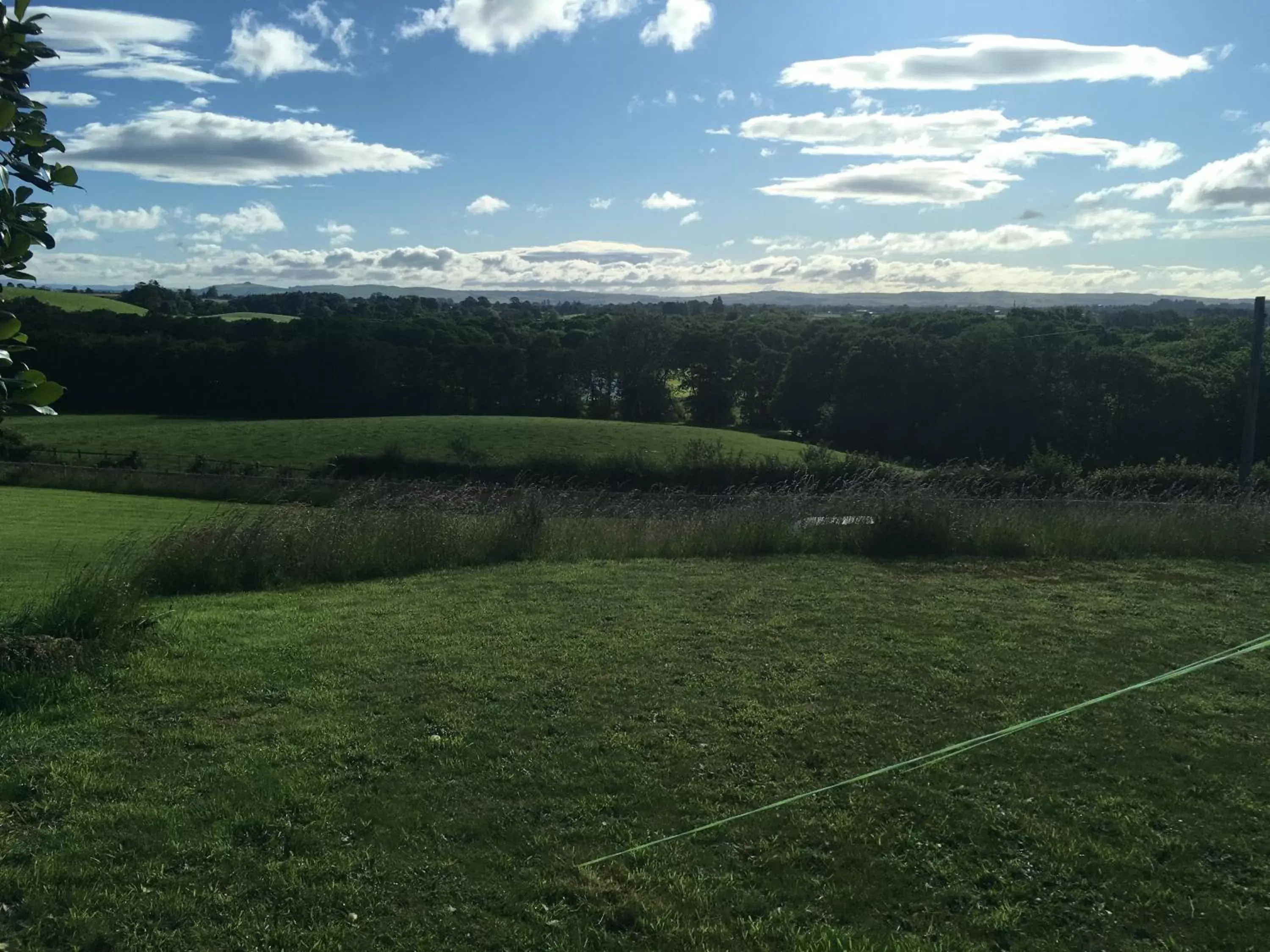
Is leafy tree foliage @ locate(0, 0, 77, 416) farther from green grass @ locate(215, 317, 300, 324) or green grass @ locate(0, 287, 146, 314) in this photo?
green grass @ locate(0, 287, 146, 314)

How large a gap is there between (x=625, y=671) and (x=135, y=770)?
10.6 feet

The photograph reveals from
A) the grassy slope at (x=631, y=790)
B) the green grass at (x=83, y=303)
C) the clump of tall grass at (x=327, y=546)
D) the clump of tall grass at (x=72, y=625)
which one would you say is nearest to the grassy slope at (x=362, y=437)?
the green grass at (x=83, y=303)

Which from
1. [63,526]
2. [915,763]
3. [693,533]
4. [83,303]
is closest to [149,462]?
[63,526]

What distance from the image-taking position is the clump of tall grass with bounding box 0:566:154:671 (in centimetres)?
620

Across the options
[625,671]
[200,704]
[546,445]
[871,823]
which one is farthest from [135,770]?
[546,445]

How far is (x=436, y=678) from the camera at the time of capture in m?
6.53

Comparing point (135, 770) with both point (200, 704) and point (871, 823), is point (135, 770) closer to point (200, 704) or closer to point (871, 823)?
point (200, 704)

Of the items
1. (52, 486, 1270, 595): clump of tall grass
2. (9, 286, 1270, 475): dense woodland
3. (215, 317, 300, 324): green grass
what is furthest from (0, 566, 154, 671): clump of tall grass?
(215, 317, 300, 324): green grass

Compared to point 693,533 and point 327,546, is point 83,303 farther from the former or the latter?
point 693,533

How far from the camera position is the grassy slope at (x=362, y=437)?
177ft

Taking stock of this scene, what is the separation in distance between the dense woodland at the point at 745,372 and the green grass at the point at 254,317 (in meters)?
3.35

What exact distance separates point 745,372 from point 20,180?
271 ft

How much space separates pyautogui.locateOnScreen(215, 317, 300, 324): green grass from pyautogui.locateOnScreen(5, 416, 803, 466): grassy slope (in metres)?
22.2

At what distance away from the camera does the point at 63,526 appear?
23750 millimetres
